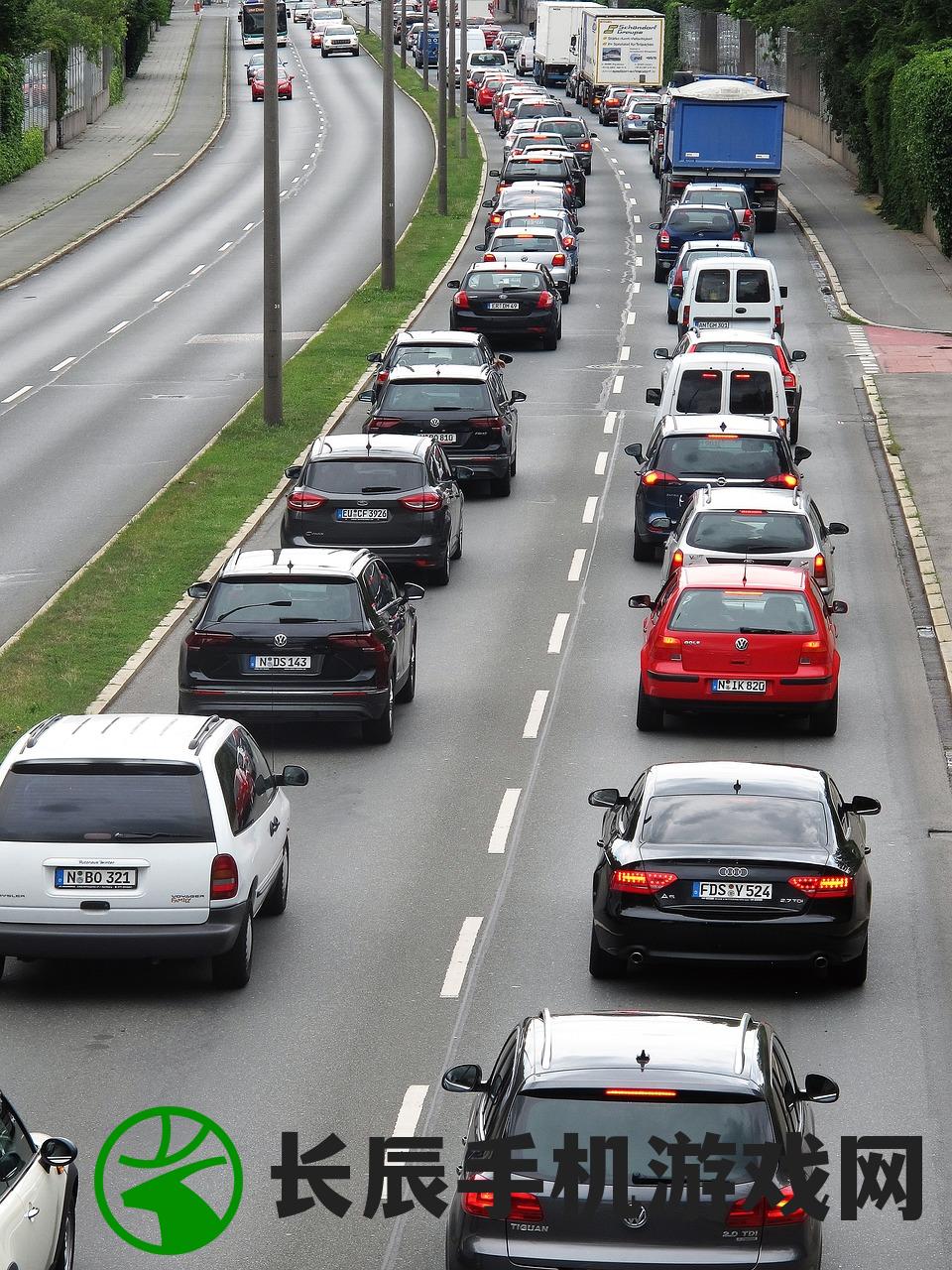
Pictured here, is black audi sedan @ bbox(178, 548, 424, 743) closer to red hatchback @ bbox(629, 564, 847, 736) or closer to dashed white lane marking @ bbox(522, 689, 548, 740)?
dashed white lane marking @ bbox(522, 689, 548, 740)

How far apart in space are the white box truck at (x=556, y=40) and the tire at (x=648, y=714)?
83333mm

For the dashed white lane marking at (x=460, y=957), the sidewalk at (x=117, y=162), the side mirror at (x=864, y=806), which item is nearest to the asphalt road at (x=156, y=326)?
the sidewalk at (x=117, y=162)

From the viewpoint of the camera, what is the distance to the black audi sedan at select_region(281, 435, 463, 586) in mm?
24359

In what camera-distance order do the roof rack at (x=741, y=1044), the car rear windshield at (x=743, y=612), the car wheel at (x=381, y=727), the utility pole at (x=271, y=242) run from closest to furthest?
the roof rack at (x=741, y=1044) → the car wheel at (x=381, y=727) → the car rear windshield at (x=743, y=612) → the utility pole at (x=271, y=242)

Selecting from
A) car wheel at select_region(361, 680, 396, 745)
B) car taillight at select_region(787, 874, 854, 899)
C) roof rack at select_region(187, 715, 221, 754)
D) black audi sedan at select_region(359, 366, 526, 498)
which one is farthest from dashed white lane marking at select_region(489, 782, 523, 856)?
black audi sedan at select_region(359, 366, 526, 498)

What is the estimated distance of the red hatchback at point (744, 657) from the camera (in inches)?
749

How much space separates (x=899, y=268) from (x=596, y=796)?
41.8 m

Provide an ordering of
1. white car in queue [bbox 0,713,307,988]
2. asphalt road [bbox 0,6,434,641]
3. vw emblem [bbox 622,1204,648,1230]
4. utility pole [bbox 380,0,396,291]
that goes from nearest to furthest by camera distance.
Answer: vw emblem [bbox 622,1204,648,1230] < white car in queue [bbox 0,713,307,988] < asphalt road [bbox 0,6,434,641] < utility pole [bbox 380,0,396,291]

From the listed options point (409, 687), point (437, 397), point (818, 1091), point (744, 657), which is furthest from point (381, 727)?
point (437, 397)

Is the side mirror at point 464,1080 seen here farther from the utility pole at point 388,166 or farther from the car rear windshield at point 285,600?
the utility pole at point 388,166

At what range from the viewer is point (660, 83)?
93250 millimetres

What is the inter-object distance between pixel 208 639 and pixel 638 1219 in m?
11.3

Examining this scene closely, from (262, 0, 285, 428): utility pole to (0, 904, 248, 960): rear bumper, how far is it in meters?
21.6

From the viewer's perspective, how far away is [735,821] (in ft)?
43.0
